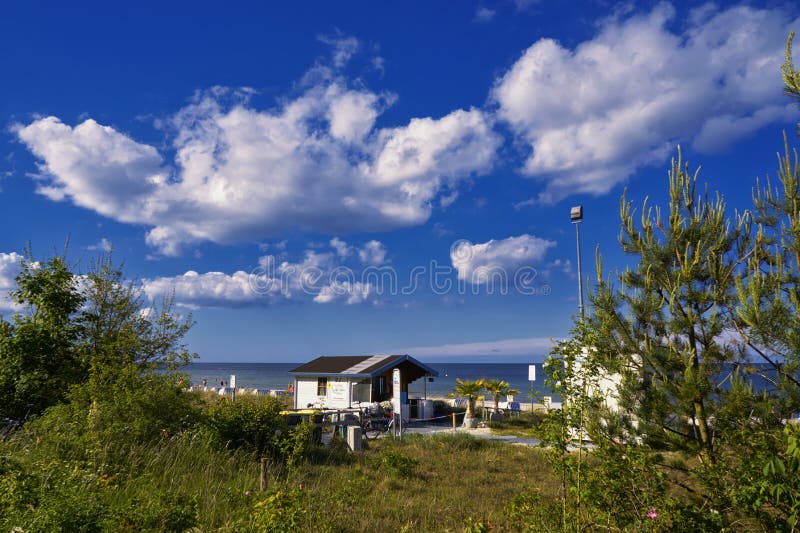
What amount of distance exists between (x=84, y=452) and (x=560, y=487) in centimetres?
836

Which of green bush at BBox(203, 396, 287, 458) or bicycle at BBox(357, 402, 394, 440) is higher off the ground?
green bush at BBox(203, 396, 287, 458)

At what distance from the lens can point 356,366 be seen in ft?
96.7

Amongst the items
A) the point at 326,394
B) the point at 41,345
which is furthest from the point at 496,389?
the point at 41,345

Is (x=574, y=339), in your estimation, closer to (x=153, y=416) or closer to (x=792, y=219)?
(x=792, y=219)

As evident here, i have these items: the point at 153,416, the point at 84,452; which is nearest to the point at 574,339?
the point at 84,452

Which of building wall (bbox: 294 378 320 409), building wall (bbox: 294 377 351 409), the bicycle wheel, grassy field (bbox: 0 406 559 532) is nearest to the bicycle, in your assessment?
the bicycle wheel

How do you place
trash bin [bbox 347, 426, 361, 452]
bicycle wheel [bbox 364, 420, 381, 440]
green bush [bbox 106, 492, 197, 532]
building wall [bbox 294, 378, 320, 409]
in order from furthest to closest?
building wall [bbox 294, 378, 320, 409], bicycle wheel [bbox 364, 420, 381, 440], trash bin [bbox 347, 426, 361, 452], green bush [bbox 106, 492, 197, 532]

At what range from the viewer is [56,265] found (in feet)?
42.3

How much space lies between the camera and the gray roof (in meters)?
27.9

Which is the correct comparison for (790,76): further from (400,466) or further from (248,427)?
(248,427)

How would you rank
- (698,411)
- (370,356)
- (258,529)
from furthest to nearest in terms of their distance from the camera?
1. (370,356)
2. (698,411)
3. (258,529)

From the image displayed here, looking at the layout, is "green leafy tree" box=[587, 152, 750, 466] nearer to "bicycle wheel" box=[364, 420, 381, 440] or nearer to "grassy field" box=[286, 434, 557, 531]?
"grassy field" box=[286, 434, 557, 531]

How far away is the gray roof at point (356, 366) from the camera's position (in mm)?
27855

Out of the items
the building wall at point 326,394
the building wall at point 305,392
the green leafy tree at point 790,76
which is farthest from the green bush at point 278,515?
the building wall at point 305,392
